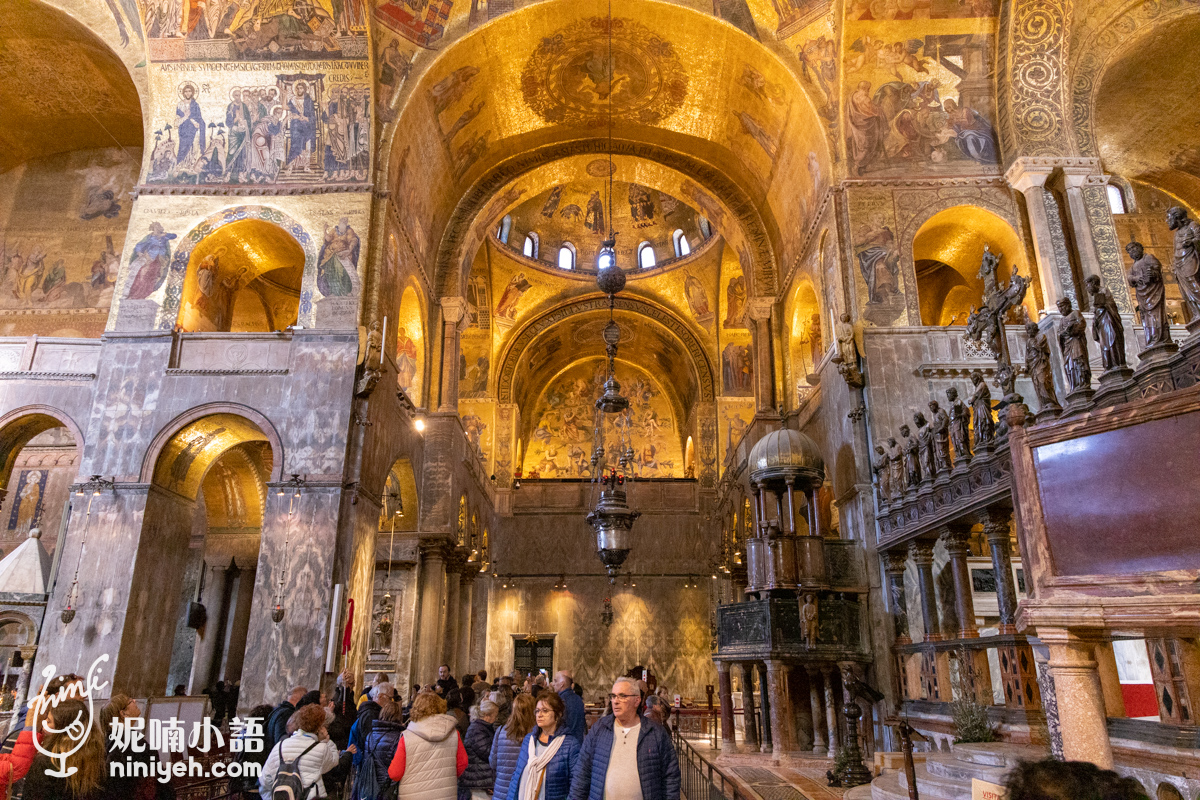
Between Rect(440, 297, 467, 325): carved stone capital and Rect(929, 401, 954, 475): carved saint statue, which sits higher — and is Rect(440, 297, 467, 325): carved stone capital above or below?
above

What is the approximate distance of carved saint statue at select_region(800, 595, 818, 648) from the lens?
10562 mm

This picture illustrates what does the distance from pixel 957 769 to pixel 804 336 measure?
1194cm

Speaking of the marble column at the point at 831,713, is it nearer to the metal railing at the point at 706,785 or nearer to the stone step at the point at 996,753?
the metal railing at the point at 706,785

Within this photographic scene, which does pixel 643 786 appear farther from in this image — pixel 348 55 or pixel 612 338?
pixel 348 55

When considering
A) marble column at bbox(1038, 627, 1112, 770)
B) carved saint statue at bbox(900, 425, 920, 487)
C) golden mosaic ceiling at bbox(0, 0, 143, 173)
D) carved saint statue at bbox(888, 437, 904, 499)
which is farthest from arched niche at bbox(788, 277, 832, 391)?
golden mosaic ceiling at bbox(0, 0, 143, 173)

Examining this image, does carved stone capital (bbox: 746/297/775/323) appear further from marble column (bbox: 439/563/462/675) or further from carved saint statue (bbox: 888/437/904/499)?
marble column (bbox: 439/563/462/675)

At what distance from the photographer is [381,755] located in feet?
15.0

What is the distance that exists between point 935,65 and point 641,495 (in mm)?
16329

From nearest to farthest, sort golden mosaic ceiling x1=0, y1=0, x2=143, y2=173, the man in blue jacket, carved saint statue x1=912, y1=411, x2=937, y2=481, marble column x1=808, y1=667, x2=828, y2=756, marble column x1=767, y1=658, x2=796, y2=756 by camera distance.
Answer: the man in blue jacket, carved saint statue x1=912, y1=411, x2=937, y2=481, marble column x1=767, y1=658, x2=796, y2=756, marble column x1=808, y1=667, x2=828, y2=756, golden mosaic ceiling x1=0, y1=0, x2=143, y2=173

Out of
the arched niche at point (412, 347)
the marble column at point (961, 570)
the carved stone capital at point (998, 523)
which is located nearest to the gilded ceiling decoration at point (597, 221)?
the arched niche at point (412, 347)

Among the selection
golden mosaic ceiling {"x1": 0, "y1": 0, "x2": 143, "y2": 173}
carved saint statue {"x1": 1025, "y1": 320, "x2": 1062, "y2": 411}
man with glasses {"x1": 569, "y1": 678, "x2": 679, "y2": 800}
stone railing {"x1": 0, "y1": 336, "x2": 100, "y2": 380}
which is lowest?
man with glasses {"x1": 569, "y1": 678, "x2": 679, "y2": 800}

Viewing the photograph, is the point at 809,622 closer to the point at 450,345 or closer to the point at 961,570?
the point at 961,570

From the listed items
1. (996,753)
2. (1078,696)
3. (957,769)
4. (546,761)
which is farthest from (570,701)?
(1078,696)

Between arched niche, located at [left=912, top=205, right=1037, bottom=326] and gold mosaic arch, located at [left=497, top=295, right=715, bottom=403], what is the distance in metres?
8.74
